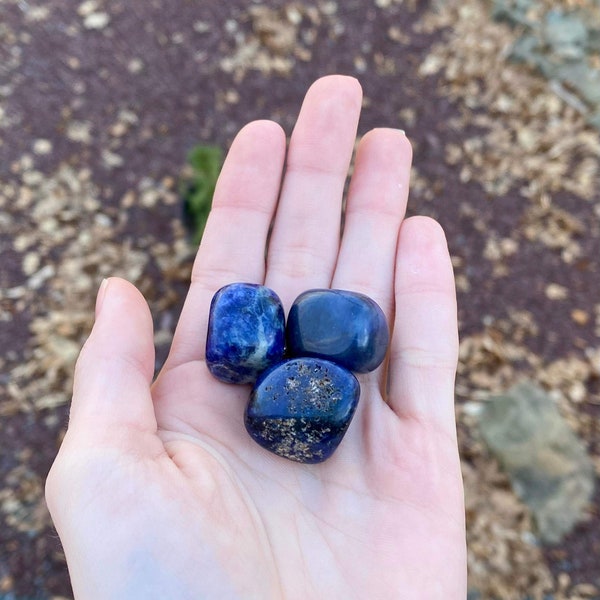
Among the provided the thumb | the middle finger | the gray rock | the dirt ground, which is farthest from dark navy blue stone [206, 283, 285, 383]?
the gray rock

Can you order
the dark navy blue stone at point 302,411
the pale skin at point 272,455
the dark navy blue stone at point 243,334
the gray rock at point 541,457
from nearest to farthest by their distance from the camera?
the pale skin at point 272,455
the dark navy blue stone at point 302,411
the dark navy blue stone at point 243,334
the gray rock at point 541,457

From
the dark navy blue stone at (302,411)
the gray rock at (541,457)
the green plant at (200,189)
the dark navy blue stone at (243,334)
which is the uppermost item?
the green plant at (200,189)

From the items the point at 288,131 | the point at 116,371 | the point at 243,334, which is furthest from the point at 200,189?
the point at 116,371

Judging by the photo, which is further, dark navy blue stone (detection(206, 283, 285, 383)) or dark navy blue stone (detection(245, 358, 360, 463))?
dark navy blue stone (detection(206, 283, 285, 383))

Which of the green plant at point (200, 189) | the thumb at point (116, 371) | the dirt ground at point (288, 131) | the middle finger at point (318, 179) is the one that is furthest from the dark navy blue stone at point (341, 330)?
the green plant at point (200, 189)

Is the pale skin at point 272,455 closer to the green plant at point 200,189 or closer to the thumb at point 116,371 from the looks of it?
the thumb at point 116,371

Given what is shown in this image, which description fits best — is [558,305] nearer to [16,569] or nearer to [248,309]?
[248,309]

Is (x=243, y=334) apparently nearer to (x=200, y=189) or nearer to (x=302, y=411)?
(x=302, y=411)

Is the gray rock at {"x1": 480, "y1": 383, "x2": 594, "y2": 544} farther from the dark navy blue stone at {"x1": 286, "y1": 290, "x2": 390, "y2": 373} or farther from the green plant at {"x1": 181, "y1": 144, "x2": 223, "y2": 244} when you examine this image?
the green plant at {"x1": 181, "y1": 144, "x2": 223, "y2": 244}
